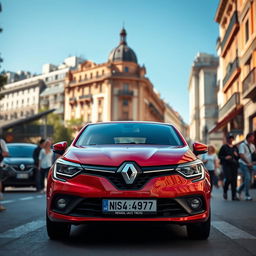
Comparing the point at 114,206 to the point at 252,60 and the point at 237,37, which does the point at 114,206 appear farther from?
the point at 237,37

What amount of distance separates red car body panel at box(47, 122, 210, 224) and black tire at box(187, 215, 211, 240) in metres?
0.19

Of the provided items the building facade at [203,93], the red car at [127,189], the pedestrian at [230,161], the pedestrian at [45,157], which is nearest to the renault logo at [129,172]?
the red car at [127,189]

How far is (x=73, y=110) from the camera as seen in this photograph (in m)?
88.5

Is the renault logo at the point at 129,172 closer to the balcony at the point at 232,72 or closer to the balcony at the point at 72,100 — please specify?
the balcony at the point at 232,72

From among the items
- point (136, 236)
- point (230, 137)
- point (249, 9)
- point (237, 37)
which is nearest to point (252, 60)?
point (249, 9)

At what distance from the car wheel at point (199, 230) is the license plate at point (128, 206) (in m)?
0.71

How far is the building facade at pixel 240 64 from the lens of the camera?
24.3 metres

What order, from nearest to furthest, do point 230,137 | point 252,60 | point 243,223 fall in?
point 243,223 < point 230,137 < point 252,60

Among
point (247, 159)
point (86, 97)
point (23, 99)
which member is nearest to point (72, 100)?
point (86, 97)

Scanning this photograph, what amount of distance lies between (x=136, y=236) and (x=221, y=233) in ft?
3.72

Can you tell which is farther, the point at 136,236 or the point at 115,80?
the point at 115,80

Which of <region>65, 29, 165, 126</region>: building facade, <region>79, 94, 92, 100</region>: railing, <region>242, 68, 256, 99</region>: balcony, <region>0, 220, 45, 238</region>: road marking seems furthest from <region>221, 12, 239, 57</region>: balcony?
<region>79, 94, 92, 100</region>: railing

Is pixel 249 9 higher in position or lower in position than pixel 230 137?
higher

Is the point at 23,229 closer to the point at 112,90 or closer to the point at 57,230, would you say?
the point at 57,230
